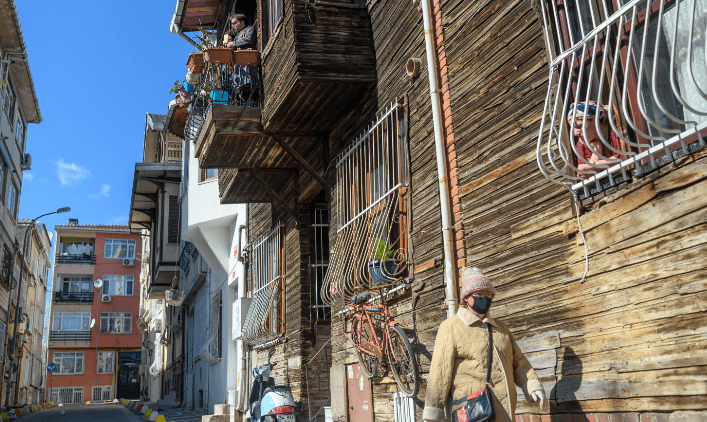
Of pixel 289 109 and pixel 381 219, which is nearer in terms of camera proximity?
pixel 381 219

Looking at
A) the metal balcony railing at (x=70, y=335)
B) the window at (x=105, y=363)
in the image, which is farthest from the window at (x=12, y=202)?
the window at (x=105, y=363)

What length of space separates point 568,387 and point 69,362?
5786 cm

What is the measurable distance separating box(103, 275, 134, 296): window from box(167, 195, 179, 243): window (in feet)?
111

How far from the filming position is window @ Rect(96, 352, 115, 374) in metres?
55.5

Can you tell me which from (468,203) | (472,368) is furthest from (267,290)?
(472,368)

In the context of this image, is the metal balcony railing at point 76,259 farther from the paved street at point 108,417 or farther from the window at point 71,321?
the paved street at point 108,417

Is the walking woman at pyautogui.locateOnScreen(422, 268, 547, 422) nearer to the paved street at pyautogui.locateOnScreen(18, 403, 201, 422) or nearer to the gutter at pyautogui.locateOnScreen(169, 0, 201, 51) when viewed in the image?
the gutter at pyautogui.locateOnScreen(169, 0, 201, 51)

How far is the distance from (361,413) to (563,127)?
4993 millimetres

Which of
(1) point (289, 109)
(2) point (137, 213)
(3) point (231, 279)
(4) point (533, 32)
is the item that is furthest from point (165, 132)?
(4) point (533, 32)

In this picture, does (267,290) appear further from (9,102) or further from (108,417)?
(9,102)

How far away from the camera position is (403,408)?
6980 millimetres

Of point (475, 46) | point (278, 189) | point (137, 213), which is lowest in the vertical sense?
point (475, 46)

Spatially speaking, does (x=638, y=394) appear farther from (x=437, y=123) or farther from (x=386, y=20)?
(x=386, y=20)

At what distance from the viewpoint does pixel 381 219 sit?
25.0ft
